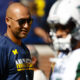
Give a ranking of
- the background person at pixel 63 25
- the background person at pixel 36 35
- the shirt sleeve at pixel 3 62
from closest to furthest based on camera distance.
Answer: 1. the shirt sleeve at pixel 3 62
2. the background person at pixel 63 25
3. the background person at pixel 36 35

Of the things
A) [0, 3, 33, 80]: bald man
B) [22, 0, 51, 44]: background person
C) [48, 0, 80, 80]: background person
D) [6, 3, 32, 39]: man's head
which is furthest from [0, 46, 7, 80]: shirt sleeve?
[22, 0, 51, 44]: background person

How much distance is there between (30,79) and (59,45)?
1.72 ft

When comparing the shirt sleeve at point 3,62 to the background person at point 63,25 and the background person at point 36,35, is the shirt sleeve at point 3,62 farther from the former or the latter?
the background person at point 36,35

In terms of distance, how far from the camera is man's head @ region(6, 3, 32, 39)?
3.38 m

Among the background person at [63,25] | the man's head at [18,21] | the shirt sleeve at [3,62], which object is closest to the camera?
the shirt sleeve at [3,62]

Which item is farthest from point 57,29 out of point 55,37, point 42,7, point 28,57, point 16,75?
point 42,7

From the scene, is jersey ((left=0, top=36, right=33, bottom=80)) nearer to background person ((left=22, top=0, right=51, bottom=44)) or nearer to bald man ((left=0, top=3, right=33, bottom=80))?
bald man ((left=0, top=3, right=33, bottom=80))

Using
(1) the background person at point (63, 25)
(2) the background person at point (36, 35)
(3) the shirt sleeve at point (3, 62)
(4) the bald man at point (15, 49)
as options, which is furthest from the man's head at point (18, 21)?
(2) the background person at point (36, 35)

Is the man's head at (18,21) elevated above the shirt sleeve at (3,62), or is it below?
above

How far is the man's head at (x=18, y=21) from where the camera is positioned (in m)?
3.38

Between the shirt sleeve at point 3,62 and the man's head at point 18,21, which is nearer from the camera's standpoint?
the shirt sleeve at point 3,62

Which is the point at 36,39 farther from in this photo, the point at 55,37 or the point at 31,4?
the point at 55,37

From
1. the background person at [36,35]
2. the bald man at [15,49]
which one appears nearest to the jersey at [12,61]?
the bald man at [15,49]

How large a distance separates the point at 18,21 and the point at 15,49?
10.4 inches
